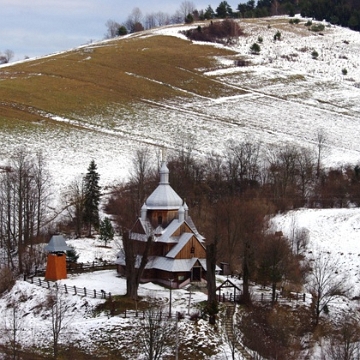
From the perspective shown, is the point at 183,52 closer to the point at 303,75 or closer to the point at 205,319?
the point at 303,75

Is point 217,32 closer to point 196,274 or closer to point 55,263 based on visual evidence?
point 55,263

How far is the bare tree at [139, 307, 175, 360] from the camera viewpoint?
28.5 metres

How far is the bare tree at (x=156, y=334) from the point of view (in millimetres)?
28453

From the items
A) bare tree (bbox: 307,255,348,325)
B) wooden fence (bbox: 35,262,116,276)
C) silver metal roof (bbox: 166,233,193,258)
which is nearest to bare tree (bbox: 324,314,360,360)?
bare tree (bbox: 307,255,348,325)

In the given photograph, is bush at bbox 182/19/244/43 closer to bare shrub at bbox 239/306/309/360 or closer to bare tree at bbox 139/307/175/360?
bare shrub at bbox 239/306/309/360

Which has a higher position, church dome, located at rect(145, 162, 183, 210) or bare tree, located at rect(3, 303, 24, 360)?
church dome, located at rect(145, 162, 183, 210)

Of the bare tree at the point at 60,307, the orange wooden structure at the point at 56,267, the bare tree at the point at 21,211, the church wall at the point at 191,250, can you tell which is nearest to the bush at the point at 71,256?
the bare tree at the point at 21,211

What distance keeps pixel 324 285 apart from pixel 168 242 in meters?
9.50

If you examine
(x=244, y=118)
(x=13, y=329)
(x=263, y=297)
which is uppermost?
(x=244, y=118)

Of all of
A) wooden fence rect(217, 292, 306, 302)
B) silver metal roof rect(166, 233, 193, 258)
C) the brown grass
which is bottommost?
wooden fence rect(217, 292, 306, 302)

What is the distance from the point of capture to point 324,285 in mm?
39312

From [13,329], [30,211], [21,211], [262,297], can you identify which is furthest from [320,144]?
[13,329]

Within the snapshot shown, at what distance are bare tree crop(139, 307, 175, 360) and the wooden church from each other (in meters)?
4.91

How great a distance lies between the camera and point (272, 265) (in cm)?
3897
